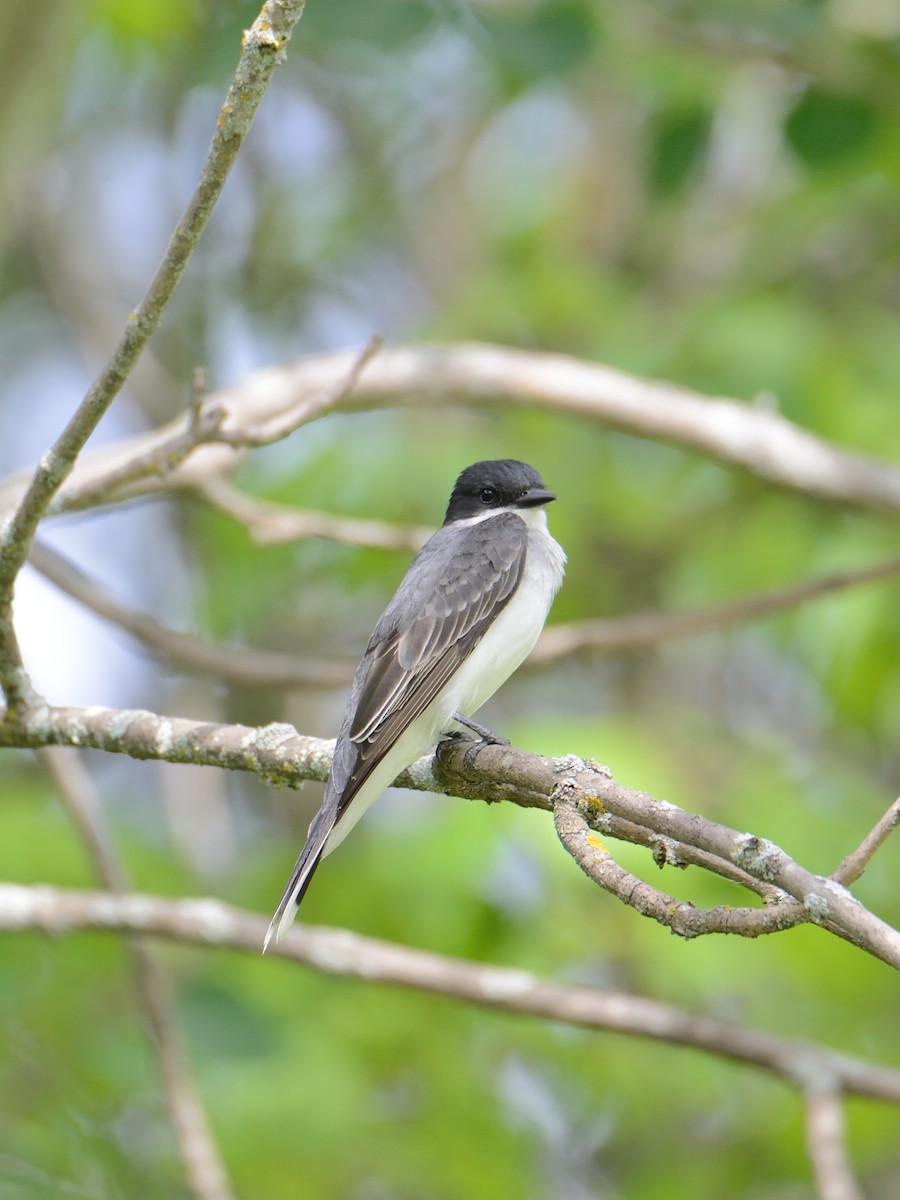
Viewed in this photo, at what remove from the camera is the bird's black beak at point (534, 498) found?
180 inches

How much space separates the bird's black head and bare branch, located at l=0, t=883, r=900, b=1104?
1532mm

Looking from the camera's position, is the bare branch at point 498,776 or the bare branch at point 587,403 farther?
the bare branch at point 587,403

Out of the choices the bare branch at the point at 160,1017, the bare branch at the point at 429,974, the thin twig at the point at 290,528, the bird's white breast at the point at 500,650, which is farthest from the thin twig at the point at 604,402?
the bare branch at the point at 429,974

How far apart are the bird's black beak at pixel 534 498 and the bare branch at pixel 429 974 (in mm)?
1511

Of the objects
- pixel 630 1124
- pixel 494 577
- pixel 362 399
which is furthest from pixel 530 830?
pixel 630 1124

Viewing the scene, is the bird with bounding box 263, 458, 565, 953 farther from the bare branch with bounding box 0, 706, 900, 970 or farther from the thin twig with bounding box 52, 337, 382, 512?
the thin twig with bounding box 52, 337, 382, 512

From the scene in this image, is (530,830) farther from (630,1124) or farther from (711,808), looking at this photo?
(630,1124)

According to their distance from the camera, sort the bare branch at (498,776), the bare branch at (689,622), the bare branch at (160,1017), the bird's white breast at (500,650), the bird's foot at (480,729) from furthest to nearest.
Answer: the bare branch at (689,622) < the bare branch at (160,1017) < the bird's white breast at (500,650) < the bird's foot at (480,729) < the bare branch at (498,776)

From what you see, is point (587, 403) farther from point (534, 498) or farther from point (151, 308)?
point (151, 308)

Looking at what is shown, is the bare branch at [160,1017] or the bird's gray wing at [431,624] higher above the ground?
the bird's gray wing at [431,624]

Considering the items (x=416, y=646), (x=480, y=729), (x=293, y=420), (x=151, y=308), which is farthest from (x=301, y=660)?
(x=151, y=308)

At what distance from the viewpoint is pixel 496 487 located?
15.8 ft

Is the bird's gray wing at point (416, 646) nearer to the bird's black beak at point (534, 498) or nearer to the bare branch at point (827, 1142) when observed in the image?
the bird's black beak at point (534, 498)

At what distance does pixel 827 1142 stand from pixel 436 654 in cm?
172
